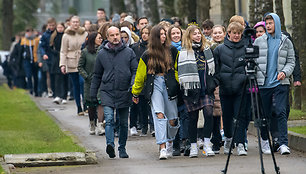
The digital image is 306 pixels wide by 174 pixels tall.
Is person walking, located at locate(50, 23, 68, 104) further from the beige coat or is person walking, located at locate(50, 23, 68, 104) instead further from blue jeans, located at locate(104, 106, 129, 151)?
blue jeans, located at locate(104, 106, 129, 151)

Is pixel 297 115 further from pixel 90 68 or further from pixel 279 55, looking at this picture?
pixel 279 55

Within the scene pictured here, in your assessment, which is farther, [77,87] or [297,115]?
[77,87]

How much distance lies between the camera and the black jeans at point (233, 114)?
12.6 metres

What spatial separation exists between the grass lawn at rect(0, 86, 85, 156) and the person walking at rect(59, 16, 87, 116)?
0.98 metres

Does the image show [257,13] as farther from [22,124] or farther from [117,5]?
[117,5]

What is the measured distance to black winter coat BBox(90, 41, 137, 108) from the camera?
41.8ft

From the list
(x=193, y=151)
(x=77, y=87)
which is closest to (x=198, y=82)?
(x=193, y=151)

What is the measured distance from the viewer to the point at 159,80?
12469 mm

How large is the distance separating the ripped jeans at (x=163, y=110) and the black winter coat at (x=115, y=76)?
49 centimetres

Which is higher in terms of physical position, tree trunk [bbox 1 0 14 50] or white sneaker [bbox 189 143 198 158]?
tree trunk [bbox 1 0 14 50]

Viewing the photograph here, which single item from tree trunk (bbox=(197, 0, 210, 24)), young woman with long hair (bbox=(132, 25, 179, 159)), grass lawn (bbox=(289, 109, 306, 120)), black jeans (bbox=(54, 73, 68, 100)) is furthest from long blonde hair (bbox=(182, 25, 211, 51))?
black jeans (bbox=(54, 73, 68, 100))

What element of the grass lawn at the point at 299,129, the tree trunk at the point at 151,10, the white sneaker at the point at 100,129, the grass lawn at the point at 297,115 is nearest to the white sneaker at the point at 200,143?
the grass lawn at the point at 299,129

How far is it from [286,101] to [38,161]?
3.59m

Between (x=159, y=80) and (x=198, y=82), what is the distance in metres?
0.52
